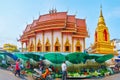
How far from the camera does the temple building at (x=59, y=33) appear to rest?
95.8 feet

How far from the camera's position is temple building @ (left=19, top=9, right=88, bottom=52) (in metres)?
29.2

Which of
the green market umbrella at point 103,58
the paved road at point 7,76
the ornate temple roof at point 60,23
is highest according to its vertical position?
the ornate temple roof at point 60,23

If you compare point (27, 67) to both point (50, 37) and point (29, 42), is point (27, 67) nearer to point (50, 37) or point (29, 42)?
point (50, 37)

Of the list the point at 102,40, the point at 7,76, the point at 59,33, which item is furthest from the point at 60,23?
the point at 7,76

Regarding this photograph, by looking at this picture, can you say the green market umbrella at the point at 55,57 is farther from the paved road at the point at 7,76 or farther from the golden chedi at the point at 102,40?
the golden chedi at the point at 102,40

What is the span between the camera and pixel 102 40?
2964cm

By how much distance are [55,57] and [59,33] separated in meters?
7.13

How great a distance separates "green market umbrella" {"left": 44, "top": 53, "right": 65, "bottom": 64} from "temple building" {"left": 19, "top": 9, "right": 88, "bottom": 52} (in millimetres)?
6472

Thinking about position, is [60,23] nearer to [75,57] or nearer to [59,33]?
[59,33]

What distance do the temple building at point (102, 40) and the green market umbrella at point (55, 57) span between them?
5.48 m

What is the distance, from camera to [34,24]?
32562 millimetres

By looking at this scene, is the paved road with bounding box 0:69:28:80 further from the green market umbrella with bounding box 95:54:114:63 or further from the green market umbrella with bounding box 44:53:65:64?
the green market umbrella with bounding box 95:54:114:63

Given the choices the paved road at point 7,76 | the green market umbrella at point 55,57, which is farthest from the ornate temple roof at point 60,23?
the paved road at point 7,76

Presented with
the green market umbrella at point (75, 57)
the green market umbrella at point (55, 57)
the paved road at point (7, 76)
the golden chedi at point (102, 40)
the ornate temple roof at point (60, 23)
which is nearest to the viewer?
the paved road at point (7, 76)
